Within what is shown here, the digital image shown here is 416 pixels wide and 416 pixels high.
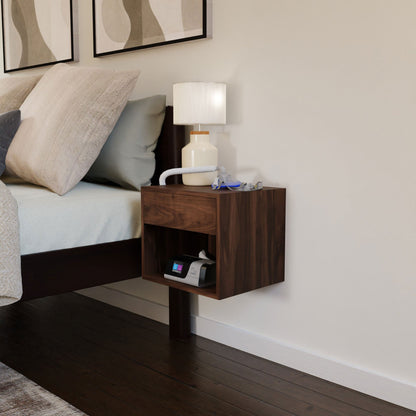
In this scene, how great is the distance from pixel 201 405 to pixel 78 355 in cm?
66

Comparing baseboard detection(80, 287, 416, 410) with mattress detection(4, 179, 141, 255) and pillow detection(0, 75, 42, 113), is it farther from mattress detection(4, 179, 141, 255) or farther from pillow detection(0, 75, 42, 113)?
pillow detection(0, 75, 42, 113)

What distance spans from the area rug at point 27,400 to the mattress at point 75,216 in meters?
0.47

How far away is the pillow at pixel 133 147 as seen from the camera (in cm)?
223

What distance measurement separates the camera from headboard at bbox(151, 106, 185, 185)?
2324 mm

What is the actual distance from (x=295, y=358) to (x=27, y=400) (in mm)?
958

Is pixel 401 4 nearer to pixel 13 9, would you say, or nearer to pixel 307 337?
pixel 307 337

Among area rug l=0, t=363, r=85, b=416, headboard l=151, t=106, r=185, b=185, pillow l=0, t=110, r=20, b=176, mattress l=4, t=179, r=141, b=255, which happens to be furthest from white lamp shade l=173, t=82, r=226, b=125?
area rug l=0, t=363, r=85, b=416

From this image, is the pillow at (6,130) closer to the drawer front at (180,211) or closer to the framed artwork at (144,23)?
the drawer front at (180,211)

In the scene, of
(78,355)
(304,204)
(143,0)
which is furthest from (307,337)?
(143,0)

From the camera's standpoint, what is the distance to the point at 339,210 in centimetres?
189

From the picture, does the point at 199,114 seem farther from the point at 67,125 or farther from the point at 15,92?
the point at 15,92

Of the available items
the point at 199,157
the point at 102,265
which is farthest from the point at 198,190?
the point at 102,265

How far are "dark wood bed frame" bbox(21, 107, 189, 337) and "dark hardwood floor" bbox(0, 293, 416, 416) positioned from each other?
226 millimetres

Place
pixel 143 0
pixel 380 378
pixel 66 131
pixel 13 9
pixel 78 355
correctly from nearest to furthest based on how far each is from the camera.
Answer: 1. pixel 380 378
2. pixel 66 131
3. pixel 78 355
4. pixel 143 0
5. pixel 13 9
